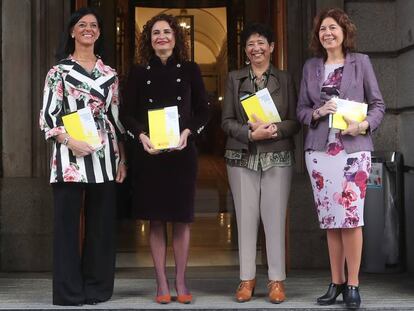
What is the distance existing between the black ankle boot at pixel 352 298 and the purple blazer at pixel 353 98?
101 cm

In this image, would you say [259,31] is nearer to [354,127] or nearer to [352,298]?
[354,127]

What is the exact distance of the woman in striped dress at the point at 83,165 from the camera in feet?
15.9

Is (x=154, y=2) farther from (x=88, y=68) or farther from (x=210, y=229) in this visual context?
(x=88, y=68)

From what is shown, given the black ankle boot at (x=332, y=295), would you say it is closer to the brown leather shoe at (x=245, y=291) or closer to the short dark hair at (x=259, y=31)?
the brown leather shoe at (x=245, y=291)

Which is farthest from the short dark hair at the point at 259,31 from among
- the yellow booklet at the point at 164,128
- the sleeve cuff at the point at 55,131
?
the sleeve cuff at the point at 55,131

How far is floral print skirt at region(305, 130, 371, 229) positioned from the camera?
471 centimetres

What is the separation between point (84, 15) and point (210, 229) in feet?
16.5

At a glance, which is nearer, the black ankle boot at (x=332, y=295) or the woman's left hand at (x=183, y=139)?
the woman's left hand at (x=183, y=139)

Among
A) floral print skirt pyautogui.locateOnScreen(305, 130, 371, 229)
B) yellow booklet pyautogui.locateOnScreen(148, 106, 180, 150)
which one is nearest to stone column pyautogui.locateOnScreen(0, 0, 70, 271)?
yellow booklet pyautogui.locateOnScreen(148, 106, 180, 150)

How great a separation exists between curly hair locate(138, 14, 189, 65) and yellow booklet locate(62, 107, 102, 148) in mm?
624

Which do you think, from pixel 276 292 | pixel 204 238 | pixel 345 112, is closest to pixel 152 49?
pixel 345 112

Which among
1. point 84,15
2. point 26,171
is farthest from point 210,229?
point 84,15

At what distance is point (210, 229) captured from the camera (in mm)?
9430

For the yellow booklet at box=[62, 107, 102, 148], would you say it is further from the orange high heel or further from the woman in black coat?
the orange high heel
